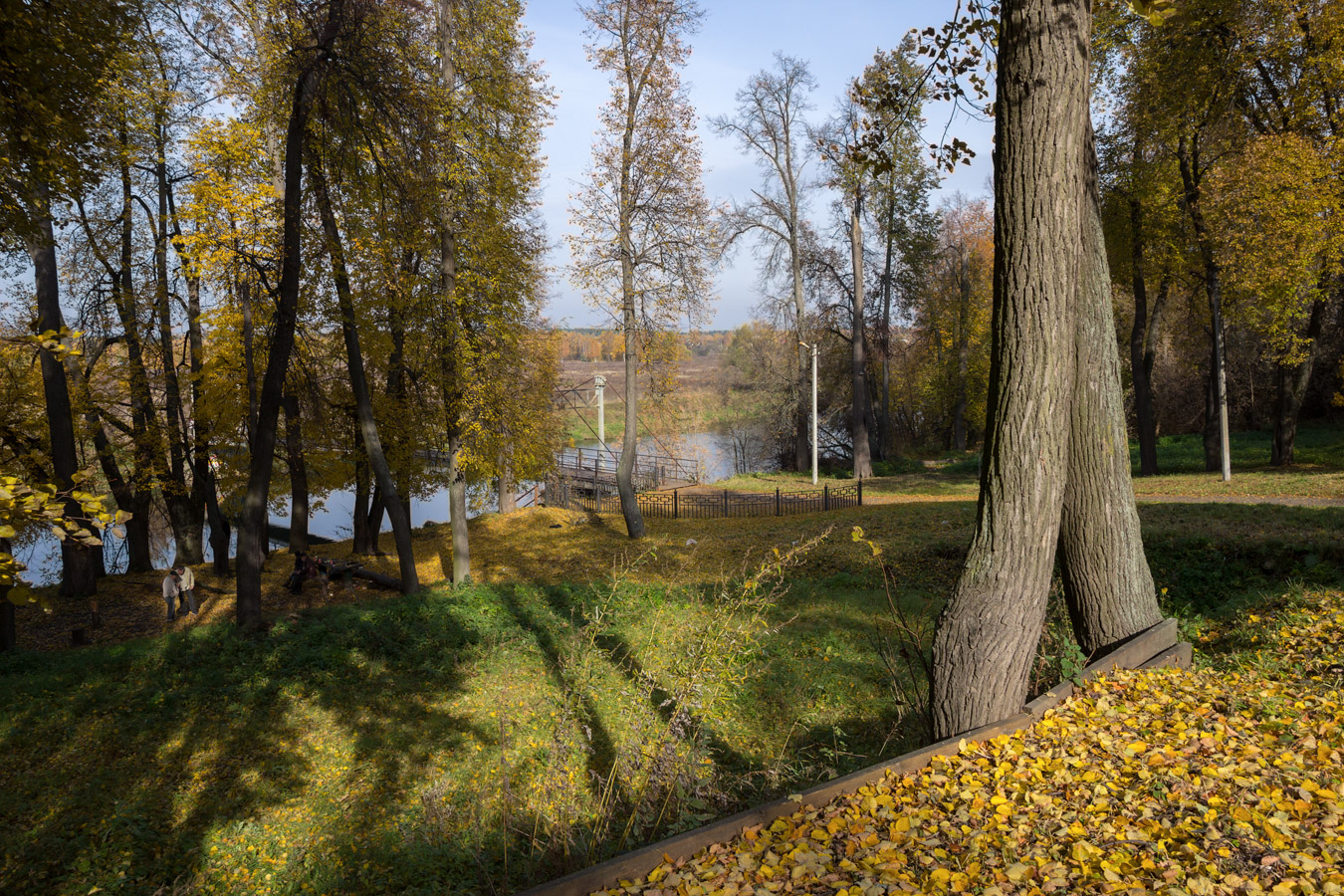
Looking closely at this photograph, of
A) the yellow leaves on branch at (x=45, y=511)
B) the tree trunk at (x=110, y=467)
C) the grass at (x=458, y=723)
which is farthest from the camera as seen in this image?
the tree trunk at (x=110, y=467)

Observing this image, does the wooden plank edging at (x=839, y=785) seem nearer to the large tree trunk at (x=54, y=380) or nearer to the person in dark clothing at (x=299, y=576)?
the large tree trunk at (x=54, y=380)

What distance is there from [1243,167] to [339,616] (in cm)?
1835

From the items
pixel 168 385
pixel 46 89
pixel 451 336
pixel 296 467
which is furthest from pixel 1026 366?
pixel 168 385

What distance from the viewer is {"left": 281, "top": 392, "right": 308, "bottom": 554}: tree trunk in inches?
607

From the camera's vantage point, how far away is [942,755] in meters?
3.42

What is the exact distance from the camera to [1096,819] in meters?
2.73

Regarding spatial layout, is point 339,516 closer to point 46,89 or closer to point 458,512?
point 458,512

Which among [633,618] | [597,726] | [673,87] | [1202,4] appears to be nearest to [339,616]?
[633,618]

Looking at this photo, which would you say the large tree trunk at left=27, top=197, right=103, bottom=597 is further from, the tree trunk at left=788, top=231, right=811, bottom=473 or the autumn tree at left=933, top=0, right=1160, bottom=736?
the tree trunk at left=788, top=231, right=811, bottom=473

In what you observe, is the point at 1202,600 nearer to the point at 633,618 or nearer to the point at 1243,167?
the point at 633,618

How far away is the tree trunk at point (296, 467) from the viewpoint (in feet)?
50.6

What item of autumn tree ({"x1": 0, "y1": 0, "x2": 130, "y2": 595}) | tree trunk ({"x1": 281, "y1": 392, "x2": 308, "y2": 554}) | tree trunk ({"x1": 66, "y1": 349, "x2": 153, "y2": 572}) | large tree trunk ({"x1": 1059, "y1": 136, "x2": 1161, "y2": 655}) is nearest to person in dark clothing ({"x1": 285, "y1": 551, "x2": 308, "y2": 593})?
tree trunk ({"x1": 281, "y1": 392, "x2": 308, "y2": 554})

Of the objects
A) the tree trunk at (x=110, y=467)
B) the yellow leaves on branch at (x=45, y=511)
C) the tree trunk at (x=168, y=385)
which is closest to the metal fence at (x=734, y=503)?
the tree trunk at (x=168, y=385)

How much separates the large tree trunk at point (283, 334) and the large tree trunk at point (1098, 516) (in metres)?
9.28
